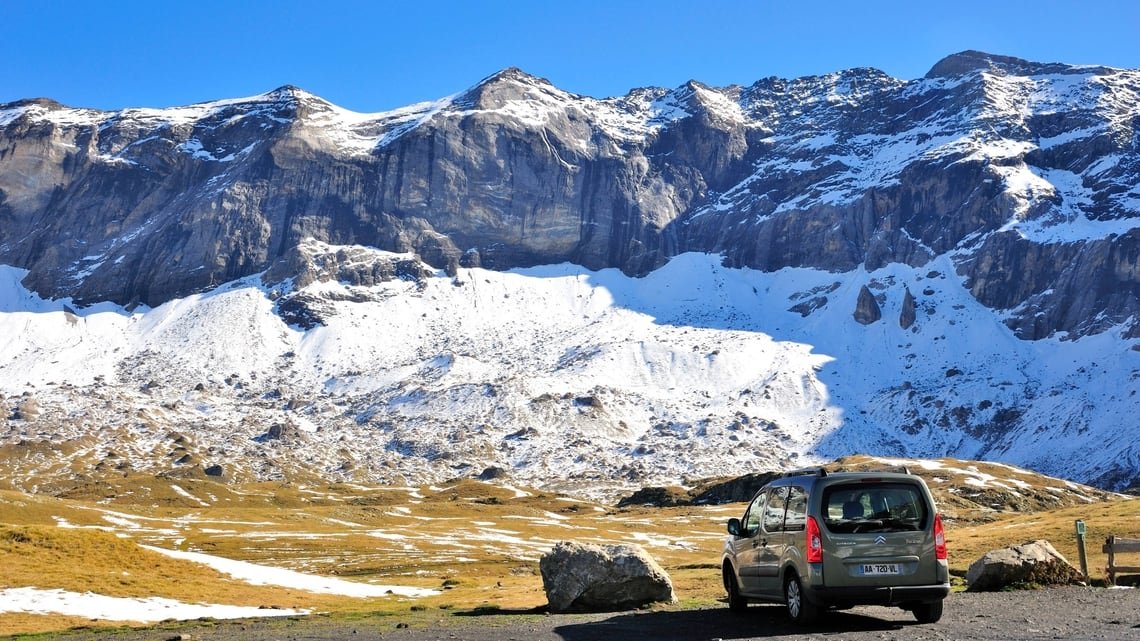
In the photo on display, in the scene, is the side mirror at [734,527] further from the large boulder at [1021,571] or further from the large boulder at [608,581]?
the large boulder at [1021,571]

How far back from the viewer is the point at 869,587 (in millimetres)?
22312

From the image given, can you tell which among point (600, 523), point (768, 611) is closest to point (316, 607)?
point (768, 611)

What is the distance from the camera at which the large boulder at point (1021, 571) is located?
30594 mm

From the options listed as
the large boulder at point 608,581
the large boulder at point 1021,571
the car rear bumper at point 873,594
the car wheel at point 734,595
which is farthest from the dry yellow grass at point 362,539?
the car rear bumper at point 873,594

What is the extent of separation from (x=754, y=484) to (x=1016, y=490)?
4771 centimetres

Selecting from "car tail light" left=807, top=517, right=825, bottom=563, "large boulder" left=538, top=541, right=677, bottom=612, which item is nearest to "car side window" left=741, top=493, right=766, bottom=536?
"car tail light" left=807, top=517, right=825, bottom=563

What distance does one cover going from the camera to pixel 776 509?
24891 mm

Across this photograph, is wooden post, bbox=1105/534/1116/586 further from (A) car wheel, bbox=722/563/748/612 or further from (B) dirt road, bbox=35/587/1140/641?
(A) car wheel, bbox=722/563/748/612

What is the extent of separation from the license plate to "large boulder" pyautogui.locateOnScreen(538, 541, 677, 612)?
1027 cm

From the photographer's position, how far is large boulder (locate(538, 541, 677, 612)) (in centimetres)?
3170

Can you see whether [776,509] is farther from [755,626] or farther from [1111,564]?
[1111,564]

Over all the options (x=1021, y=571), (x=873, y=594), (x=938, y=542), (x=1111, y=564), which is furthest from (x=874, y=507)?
(x=1111, y=564)

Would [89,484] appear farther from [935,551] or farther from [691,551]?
[935,551]

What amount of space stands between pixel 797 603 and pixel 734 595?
14.9 feet
